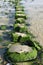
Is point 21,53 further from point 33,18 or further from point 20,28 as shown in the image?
point 33,18

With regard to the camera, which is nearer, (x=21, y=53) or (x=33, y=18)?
(x=21, y=53)

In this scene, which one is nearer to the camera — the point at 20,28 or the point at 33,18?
the point at 20,28

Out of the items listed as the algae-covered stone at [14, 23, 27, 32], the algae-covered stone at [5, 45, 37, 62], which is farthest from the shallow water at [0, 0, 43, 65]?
the algae-covered stone at [5, 45, 37, 62]

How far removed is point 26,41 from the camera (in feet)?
21.4

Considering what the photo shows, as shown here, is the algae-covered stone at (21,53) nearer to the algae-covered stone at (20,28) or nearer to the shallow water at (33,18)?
the shallow water at (33,18)

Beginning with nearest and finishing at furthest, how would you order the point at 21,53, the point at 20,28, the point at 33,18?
1. the point at 21,53
2. the point at 20,28
3. the point at 33,18

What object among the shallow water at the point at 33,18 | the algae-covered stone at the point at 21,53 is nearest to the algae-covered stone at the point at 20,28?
the shallow water at the point at 33,18

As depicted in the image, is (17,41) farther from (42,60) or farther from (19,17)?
(19,17)

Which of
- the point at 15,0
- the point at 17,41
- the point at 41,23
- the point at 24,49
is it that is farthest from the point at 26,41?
the point at 15,0

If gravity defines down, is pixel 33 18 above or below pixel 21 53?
below

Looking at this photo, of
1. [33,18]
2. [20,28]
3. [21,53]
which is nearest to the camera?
[21,53]

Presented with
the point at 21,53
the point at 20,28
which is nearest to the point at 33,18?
the point at 20,28

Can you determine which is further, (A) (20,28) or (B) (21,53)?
(A) (20,28)

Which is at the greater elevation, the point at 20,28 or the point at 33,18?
the point at 20,28
